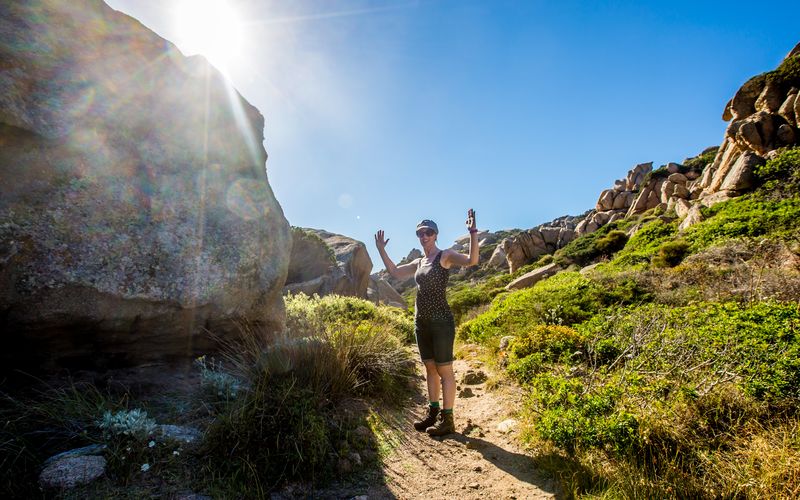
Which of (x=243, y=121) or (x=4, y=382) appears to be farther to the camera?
(x=243, y=121)

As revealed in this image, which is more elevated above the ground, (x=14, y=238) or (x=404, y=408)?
(x=14, y=238)

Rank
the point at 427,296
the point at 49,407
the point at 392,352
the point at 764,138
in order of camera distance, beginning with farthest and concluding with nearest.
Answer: the point at 764,138 → the point at 392,352 → the point at 427,296 → the point at 49,407

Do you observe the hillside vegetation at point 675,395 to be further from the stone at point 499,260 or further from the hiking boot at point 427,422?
the stone at point 499,260

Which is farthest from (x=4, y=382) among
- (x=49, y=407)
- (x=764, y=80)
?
(x=764, y=80)

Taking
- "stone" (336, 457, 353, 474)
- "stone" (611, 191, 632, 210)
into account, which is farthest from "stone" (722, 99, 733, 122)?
"stone" (336, 457, 353, 474)

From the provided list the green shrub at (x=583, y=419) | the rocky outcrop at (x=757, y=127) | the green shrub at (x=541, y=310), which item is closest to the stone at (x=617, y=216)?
the rocky outcrop at (x=757, y=127)

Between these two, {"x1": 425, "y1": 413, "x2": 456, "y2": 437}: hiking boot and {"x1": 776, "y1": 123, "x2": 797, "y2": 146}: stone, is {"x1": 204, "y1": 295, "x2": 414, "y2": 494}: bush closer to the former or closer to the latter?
{"x1": 425, "y1": 413, "x2": 456, "y2": 437}: hiking boot

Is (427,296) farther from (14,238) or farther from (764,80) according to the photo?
(764,80)

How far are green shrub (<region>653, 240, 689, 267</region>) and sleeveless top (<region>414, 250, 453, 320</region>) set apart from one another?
13.8 metres

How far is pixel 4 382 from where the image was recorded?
3189 mm

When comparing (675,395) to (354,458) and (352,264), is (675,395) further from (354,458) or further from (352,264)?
(352,264)

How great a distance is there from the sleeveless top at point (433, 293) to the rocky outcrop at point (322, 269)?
1494 centimetres

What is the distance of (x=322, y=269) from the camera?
816 inches

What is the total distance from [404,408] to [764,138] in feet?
101
